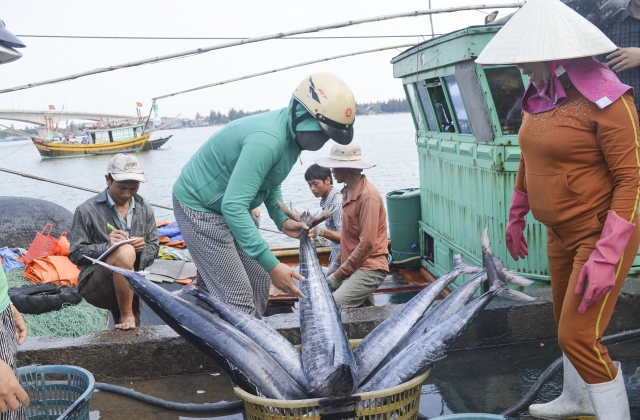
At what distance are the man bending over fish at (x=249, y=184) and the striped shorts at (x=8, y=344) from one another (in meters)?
1.26

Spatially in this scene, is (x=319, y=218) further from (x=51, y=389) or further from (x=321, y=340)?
(x=51, y=389)

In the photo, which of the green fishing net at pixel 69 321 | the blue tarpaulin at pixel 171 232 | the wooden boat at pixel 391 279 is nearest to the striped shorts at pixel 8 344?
the green fishing net at pixel 69 321

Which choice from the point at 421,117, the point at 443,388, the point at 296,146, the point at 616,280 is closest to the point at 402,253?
the point at 421,117

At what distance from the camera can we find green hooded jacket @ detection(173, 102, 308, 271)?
3.41m

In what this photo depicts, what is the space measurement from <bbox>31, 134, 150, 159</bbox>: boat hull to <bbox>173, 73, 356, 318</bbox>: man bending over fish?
55.8m

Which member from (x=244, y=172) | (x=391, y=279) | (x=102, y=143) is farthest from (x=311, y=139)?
(x=102, y=143)

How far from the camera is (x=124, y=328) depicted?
468 cm

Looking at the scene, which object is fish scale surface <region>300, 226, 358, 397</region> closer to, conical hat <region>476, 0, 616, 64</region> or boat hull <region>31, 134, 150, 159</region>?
conical hat <region>476, 0, 616, 64</region>

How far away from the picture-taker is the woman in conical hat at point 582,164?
2.75 meters

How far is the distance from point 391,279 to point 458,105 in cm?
295

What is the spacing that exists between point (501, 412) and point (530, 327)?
3.89 ft

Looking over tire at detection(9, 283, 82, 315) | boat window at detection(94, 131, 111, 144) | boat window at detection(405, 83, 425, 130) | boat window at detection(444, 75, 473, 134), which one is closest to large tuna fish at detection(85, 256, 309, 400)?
boat window at detection(444, 75, 473, 134)

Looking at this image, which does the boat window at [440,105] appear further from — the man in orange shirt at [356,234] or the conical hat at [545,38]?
the conical hat at [545,38]

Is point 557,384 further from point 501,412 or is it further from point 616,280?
point 616,280
